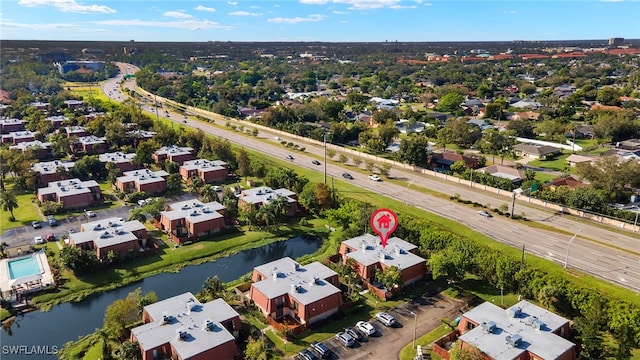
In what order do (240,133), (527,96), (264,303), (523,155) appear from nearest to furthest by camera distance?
1. (264,303)
2. (523,155)
3. (240,133)
4. (527,96)

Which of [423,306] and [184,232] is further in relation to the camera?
[184,232]

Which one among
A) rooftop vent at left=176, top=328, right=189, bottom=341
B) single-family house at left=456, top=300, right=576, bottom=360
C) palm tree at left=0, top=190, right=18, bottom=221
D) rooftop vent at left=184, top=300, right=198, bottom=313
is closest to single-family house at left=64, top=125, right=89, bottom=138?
palm tree at left=0, top=190, right=18, bottom=221

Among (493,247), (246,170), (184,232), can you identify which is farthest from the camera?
(246,170)

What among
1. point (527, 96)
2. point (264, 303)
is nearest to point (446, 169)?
point (264, 303)

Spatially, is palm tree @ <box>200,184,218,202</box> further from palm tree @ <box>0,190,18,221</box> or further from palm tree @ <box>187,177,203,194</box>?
palm tree @ <box>0,190,18,221</box>

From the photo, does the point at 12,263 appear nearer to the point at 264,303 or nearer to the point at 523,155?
the point at 264,303
